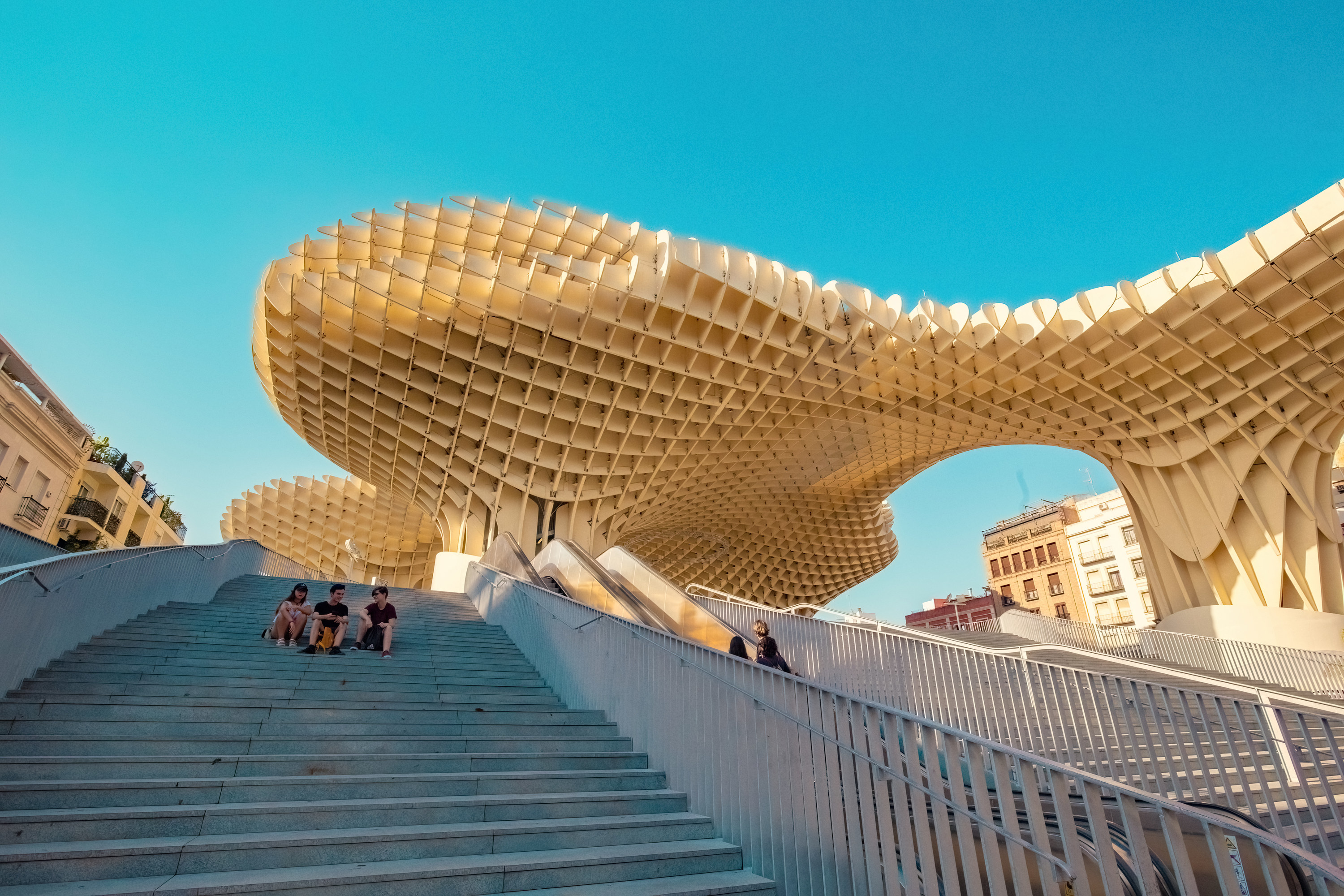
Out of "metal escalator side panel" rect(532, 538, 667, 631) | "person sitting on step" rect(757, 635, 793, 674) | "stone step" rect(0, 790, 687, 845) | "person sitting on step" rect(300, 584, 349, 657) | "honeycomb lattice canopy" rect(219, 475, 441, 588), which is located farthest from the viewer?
"honeycomb lattice canopy" rect(219, 475, 441, 588)

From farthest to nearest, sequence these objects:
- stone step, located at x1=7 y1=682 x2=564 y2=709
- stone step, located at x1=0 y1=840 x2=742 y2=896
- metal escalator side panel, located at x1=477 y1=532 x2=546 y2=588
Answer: metal escalator side panel, located at x1=477 y1=532 x2=546 y2=588 < stone step, located at x1=7 y1=682 x2=564 y2=709 < stone step, located at x1=0 y1=840 x2=742 y2=896

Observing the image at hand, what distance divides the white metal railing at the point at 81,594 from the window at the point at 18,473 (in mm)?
19970

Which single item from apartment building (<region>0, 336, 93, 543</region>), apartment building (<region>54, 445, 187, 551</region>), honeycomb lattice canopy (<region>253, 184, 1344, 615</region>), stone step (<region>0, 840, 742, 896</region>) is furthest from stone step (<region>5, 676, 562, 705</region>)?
apartment building (<region>54, 445, 187, 551</region>)

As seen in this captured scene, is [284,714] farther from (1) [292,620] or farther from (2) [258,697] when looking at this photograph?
(1) [292,620]

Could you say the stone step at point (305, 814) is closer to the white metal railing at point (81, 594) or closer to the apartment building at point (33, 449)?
the white metal railing at point (81, 594)

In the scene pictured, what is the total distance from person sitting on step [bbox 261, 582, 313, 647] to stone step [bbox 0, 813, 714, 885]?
4759 mm

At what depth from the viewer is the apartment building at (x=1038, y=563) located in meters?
47.9

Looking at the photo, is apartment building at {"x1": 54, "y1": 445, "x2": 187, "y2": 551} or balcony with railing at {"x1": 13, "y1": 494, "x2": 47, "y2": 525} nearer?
balcony with railing at {"x1": 13, "y1": 494, "x2": 47, "y2": 525}

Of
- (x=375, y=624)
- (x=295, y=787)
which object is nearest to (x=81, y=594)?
(x=375, y=624)

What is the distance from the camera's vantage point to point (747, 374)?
2189 cm

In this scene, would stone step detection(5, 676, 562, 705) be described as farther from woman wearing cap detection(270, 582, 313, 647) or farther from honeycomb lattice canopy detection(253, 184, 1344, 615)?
honeycomb lattice canopy detection(253, 184, 1344, 615)

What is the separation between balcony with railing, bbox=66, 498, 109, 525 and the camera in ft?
94.8

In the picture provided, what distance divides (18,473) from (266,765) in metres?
28.8

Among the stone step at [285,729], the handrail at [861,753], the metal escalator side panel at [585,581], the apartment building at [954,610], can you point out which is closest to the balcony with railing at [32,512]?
the metal escalator side panel at [585,581]
